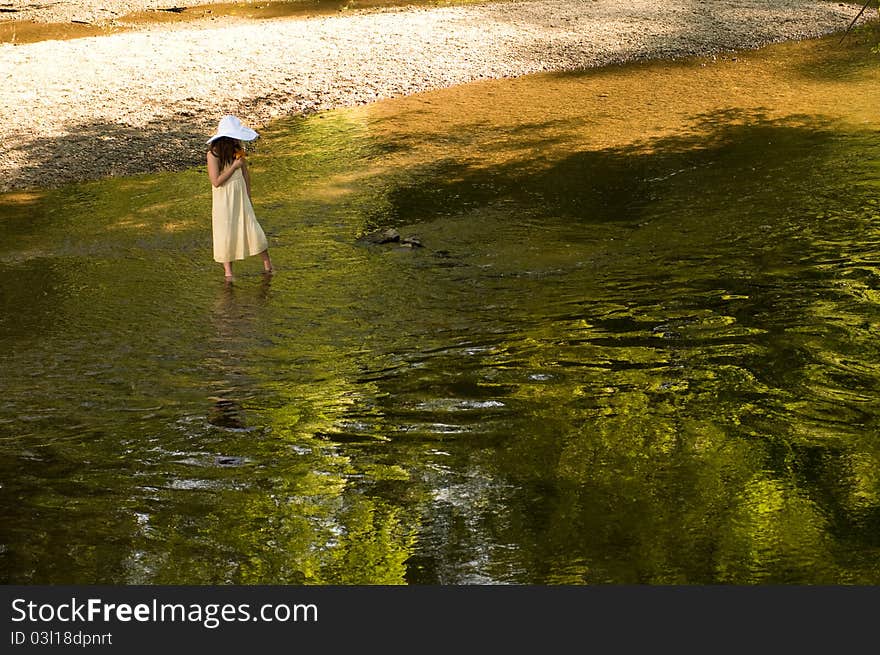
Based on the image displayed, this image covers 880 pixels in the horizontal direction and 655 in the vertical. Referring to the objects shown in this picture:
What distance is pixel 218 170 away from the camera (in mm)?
11391

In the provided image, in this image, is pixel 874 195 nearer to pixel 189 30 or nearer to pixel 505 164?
pixel 505 164

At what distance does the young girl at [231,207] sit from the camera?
11341 millimetres

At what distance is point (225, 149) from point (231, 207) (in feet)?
1.98

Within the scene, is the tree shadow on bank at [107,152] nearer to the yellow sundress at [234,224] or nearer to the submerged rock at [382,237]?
the submerged rock at [382,237]

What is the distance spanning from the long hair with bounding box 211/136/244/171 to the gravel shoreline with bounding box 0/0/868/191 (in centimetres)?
590

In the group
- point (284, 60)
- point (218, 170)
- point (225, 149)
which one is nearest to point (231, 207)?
point (218, 170)

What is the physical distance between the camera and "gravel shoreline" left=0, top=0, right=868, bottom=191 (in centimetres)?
1780

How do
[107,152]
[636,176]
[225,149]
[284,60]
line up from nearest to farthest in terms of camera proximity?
[225,149] → [636,176] → [107,152] → [284,60]

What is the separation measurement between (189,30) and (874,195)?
18.3 m

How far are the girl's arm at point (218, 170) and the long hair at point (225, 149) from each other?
0.05 metres

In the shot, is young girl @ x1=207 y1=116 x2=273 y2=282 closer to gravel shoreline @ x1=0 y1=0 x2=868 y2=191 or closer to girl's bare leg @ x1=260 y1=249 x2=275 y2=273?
girl's bare leg @ x1=260 y1=249 x2=275 y2=273

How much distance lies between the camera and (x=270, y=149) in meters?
18.0

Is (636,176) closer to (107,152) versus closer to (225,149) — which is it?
(225,149)

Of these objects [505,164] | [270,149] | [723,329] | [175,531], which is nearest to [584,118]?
[505,164]
